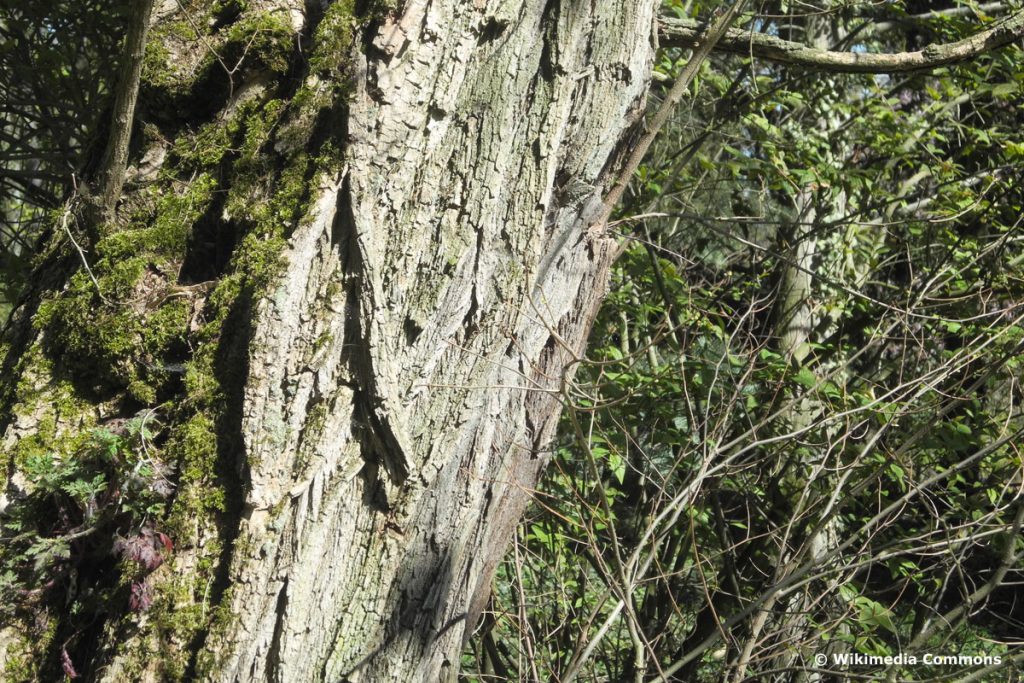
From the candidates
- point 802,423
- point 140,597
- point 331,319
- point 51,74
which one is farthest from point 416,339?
point 802,423

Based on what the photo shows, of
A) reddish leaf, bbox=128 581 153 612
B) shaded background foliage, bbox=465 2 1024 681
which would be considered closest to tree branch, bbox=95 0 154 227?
reddish leaf, bbox=128 581 153 612

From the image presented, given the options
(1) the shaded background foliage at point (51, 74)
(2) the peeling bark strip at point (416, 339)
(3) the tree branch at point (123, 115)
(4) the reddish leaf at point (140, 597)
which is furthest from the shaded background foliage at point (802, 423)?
(1) the shaded background foliage at point (51, 74)

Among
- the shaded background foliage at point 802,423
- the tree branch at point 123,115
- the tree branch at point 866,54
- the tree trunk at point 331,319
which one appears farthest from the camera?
the shaded background foliage at point 802,423

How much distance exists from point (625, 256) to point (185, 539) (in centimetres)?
298

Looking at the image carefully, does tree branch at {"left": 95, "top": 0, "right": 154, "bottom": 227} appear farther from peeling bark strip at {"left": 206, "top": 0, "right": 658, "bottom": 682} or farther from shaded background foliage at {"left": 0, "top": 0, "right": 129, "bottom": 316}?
shaded background foliage at {"left": 0, "top": 0, "right": 129, "bottom": 316}

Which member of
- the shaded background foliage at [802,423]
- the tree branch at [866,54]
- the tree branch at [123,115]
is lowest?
the shaded background foliage at [802,423]

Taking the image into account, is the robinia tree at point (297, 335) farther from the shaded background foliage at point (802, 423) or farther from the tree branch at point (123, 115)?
the shaded background foliage at point (802, 423)

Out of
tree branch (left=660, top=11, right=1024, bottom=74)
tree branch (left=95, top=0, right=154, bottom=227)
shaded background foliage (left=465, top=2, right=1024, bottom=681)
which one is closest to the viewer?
tree branch (left=95, top=0, right=154, bottom=227)

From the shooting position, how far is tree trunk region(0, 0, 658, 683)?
1.80 meters

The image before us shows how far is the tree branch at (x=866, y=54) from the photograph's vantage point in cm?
264

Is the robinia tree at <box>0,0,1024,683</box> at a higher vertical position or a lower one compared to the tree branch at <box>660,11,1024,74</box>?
lower

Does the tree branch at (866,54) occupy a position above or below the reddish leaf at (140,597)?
above

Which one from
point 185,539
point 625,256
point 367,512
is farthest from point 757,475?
point 185,539

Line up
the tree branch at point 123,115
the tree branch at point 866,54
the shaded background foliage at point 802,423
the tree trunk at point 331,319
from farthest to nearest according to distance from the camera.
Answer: the shaded background foliage at point 802,423 → the tree branch at point 866,54 → the tree trunk at point 331,319 → the tree branch at point 123,115
